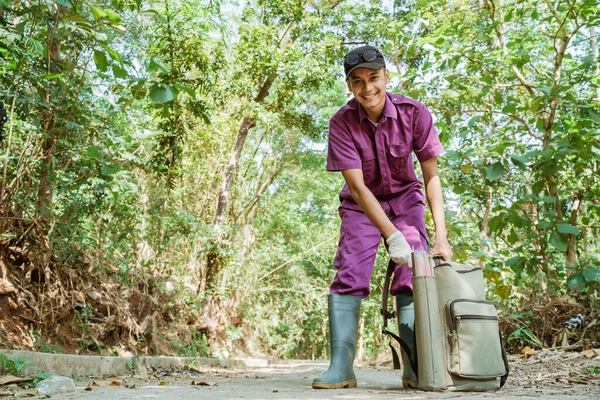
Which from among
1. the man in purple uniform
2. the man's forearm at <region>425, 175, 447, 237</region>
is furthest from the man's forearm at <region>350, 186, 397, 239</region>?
the man's forearm at <region>425, 175, 447, 237</region>

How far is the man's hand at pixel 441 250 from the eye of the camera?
2721 millimetres

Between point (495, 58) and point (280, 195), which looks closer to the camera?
point (495, 58)

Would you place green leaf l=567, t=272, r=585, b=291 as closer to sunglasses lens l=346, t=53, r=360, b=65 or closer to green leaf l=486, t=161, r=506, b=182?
green leaf l=486, t=161, r=506, b=182

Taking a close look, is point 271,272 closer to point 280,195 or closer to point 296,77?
point 280,195

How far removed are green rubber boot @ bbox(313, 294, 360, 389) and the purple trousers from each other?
5cm

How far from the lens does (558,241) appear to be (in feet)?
14.1

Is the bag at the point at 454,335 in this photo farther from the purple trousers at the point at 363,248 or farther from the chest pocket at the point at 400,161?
the chest pocket at the point at 400,161

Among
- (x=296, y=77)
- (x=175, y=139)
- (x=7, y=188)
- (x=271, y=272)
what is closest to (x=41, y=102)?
(x=7, y=188)

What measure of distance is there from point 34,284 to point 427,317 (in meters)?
3.47

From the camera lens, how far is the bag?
2447mm

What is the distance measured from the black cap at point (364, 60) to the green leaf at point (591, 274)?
229cm

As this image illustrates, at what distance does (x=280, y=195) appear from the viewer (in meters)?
15.7

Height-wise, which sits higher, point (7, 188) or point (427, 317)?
point (7, 188)

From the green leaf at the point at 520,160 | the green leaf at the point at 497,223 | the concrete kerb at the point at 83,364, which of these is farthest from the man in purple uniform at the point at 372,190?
the green leaf at the point at 497,223
